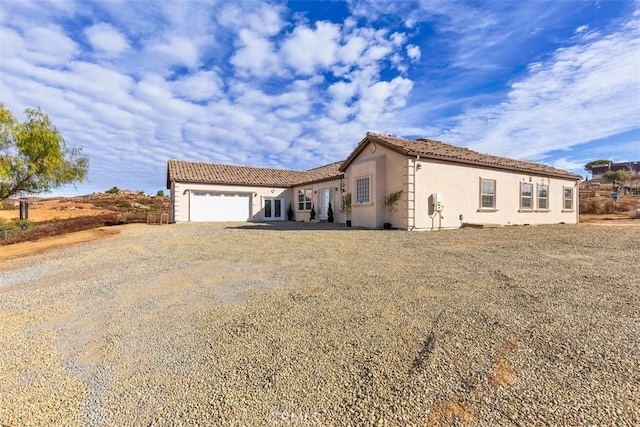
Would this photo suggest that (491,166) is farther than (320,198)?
No

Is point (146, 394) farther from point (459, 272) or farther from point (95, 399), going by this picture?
point (459, 272)

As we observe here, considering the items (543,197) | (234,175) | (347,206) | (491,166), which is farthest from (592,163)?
(234,175)

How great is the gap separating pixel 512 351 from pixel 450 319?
80cm

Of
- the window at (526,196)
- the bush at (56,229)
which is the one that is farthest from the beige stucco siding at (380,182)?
the bush at (56,229)

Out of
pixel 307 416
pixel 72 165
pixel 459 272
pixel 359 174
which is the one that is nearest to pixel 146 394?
pixel 307 416

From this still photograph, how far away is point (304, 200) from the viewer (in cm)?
2409

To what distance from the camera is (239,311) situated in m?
4.07

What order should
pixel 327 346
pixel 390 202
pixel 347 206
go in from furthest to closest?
1. pixel 347 206
2. pixel 390 202
3. pixel 327 346

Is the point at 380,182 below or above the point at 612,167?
below

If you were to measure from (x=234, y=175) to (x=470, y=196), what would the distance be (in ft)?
56.2

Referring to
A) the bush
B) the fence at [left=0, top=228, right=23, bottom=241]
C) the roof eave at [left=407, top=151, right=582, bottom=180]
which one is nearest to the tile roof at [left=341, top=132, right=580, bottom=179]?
the roof eave at [left=407, top=151, right=582, bottom=180]

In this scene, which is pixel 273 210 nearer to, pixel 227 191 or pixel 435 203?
pixel 227 191

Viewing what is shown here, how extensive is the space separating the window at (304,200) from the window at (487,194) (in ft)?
37.6

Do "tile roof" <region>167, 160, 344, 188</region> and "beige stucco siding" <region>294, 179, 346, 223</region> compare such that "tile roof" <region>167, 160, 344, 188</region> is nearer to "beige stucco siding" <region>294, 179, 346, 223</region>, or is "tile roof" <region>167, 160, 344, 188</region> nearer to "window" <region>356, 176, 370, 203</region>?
"beige stucco siding" <region>294, 179, 346, 223</region>
